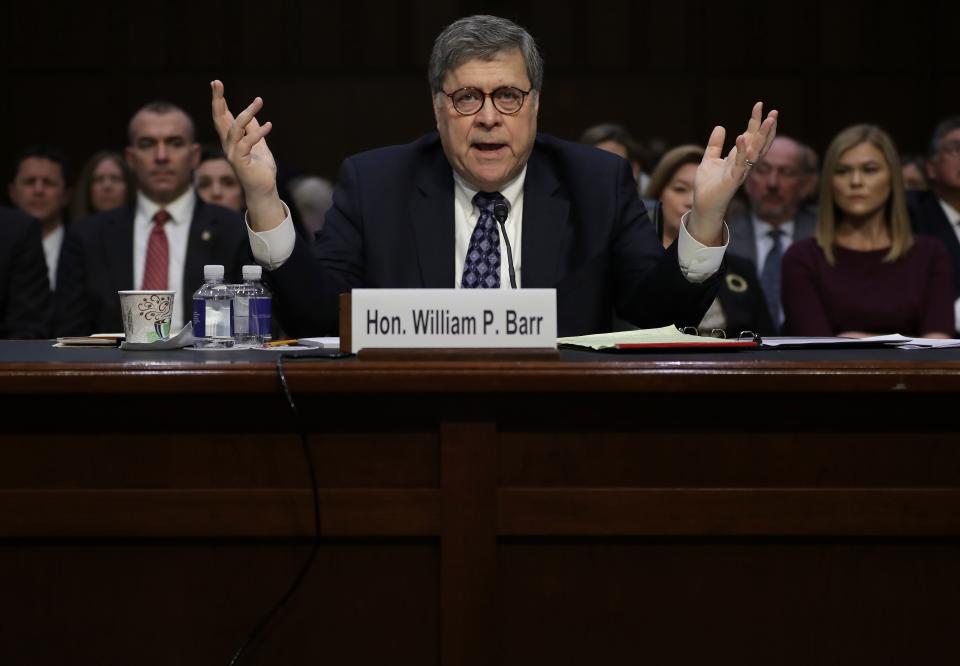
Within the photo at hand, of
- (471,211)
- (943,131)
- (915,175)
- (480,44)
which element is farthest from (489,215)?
(915,175)

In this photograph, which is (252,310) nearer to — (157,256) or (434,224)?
(434,224)

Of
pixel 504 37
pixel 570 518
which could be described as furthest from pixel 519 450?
pixel 504 37

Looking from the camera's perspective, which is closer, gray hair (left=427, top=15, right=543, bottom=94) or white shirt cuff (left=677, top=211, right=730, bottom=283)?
white shirt cuff (left=677, top=211, right=730, bottom=283)

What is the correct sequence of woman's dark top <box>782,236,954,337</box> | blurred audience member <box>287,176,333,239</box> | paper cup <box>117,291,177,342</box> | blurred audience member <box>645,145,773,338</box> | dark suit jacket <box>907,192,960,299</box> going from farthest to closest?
blurred audience member <box>287,176,333,239</box> → dark suit jacket <box>907,192,960,299</box> → blurred audience member <box>645,145,773,338</box> → woman's dark top <box>782,236,954,337</box> → paper cup <box>117,291,177,342</box>

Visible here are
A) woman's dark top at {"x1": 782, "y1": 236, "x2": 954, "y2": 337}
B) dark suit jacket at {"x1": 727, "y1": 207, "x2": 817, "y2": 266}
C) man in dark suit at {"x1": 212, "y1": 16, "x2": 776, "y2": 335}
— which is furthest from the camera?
dark suit jacket at {"x1": 727, "y1": 207, "x2": 817, "y2": 266}

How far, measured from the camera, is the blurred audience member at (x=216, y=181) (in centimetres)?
462

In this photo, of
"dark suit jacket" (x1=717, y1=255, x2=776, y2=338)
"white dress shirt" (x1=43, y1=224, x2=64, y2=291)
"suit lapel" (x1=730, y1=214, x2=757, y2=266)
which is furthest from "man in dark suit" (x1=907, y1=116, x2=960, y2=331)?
"white dress shirt" (x1=43, y1=224, x2=64, y2=291)

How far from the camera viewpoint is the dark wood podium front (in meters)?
1.39

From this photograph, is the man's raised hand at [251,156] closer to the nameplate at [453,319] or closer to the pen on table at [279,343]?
the pen on table at [279,343]

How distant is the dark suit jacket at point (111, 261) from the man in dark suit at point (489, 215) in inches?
63.2

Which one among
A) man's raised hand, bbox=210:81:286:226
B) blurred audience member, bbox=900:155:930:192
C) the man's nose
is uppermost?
blurred audience member, bbox=900:155:930:192

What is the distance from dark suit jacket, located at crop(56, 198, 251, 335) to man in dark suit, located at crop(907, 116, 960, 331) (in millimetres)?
2393

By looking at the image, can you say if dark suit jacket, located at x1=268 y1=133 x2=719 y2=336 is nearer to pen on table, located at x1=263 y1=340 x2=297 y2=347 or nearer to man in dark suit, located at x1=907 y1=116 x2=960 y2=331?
pen on table, located at x1=263 y1=340 x2=297 y2=347

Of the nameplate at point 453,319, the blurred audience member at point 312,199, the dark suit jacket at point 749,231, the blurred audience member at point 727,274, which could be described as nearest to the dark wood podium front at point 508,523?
the nameplate at point 453,319
